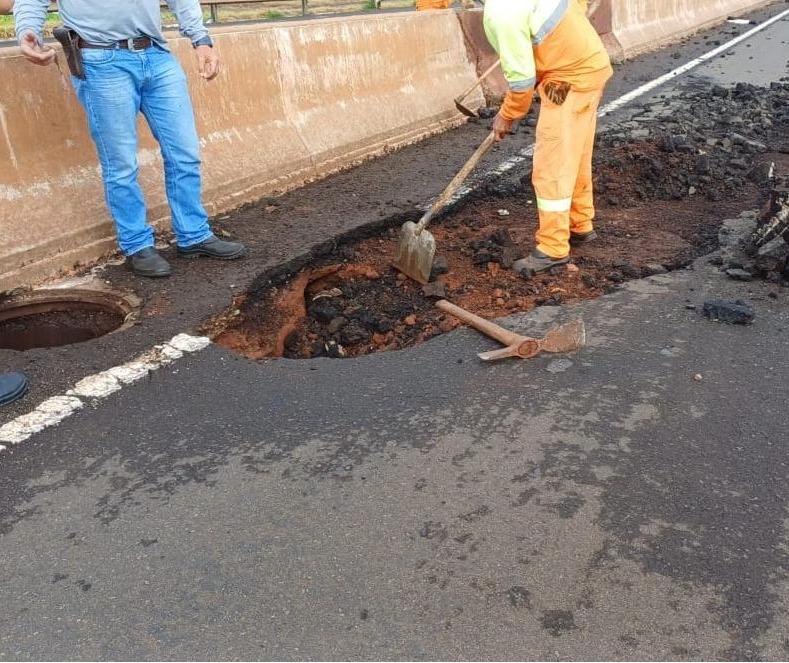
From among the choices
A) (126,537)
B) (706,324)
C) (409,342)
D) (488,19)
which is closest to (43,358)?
(126,537)

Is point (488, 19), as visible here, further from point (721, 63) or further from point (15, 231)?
point (721, 63)

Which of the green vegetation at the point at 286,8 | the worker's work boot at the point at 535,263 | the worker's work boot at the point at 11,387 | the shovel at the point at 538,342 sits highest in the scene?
the green vegetation at the point at 286,8

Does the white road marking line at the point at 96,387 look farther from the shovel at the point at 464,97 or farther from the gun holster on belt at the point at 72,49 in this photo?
the shovel at the point at 464,97

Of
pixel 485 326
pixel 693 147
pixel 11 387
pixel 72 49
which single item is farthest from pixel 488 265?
pixel 693 147

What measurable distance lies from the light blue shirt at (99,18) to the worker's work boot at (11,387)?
1.84 metres

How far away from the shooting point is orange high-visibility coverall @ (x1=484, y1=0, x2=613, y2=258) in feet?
13.4

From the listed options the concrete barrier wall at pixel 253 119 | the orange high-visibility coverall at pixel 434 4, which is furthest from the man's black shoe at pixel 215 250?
the orange high-visibility coverall at pixel 434 4

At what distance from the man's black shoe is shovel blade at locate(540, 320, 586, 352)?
2.06 metres

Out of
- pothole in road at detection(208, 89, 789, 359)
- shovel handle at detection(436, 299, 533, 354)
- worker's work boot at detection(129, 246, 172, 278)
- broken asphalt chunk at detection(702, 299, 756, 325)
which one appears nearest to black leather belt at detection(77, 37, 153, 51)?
worker's work boot at detection(129, 246, 172, 278)

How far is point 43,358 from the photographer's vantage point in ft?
11.1

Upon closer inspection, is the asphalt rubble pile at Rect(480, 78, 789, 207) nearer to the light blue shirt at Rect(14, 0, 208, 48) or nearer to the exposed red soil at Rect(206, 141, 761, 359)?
the exposed red soil at Rect(206, 141, 761, 359)

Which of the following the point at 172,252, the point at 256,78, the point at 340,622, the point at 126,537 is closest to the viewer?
the point at 340,622

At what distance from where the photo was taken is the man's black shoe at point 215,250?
449cm

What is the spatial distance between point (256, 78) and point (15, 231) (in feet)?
7.68
